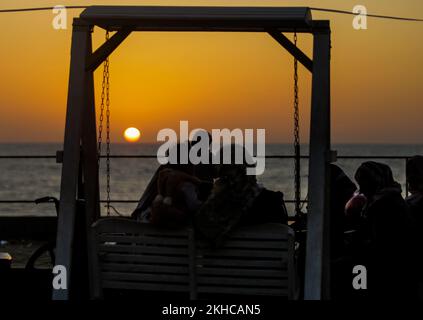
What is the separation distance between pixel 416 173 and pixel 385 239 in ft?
2.18

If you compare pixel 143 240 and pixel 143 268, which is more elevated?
pixel 143 240

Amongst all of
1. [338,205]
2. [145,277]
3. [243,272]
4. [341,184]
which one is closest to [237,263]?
[243,272]

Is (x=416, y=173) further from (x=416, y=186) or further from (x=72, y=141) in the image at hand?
(x=72, y=141)

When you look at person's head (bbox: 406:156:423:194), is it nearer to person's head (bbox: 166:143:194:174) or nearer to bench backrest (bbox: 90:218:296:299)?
bench backrest (bbox: 90:218:296:299)

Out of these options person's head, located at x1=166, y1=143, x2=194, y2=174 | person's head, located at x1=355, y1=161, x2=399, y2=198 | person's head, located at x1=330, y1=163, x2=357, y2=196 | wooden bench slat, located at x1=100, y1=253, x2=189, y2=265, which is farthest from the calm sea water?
wooden bench slat, located at x1=100, y1=253, x2=189, y2=265

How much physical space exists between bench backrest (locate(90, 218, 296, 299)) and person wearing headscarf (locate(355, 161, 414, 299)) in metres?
0.70

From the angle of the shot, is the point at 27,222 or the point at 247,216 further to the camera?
the point at 27,222

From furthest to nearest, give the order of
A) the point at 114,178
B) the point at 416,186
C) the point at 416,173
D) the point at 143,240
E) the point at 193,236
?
1. the point at 114,178
2. the point at 416,186
3. the point at 416,173
4. the point at 143,240
5. the point at 193,236

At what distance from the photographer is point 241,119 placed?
24.9 meters

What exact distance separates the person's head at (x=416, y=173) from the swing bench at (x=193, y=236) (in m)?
0.85

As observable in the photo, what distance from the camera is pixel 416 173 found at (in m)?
6.95

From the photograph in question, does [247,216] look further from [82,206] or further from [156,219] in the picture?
[82,206]

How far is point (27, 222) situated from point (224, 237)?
7835 millimetres
